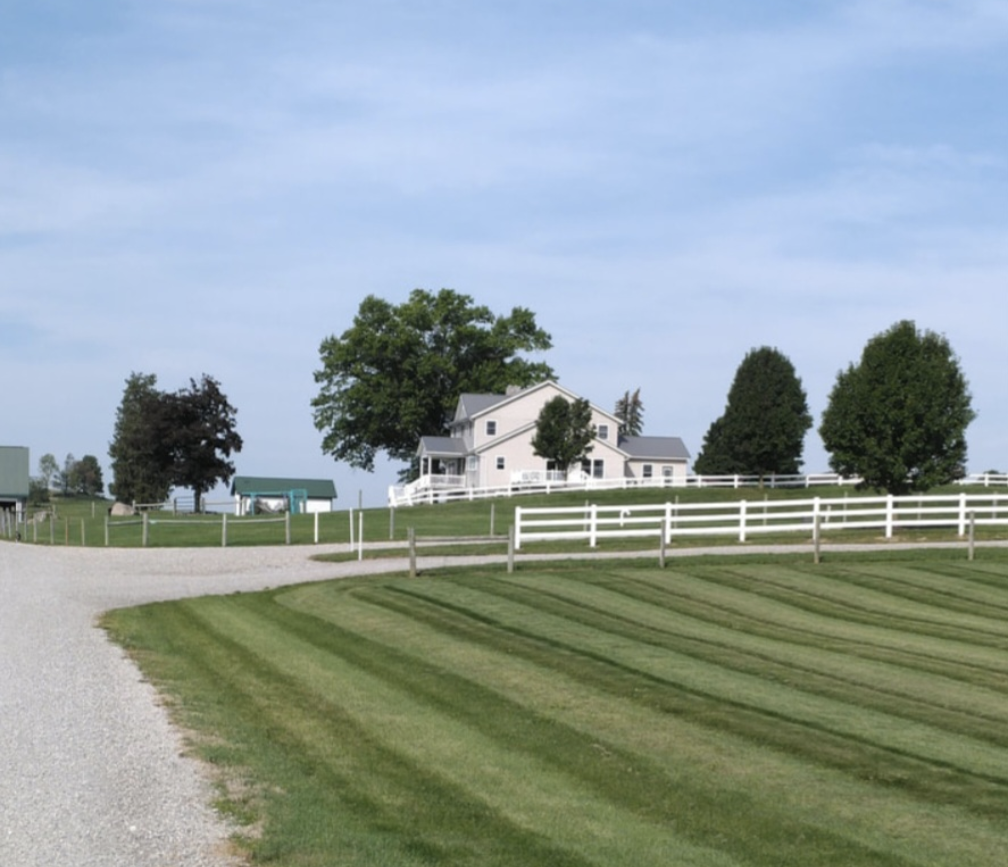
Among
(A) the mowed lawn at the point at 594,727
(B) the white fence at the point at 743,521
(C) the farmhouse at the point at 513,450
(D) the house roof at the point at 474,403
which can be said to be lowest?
(A) the mowed lawn at the point at 594,727

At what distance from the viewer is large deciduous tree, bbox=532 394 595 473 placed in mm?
81312

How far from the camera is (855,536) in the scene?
43.0 metres

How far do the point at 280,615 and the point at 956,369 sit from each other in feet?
123

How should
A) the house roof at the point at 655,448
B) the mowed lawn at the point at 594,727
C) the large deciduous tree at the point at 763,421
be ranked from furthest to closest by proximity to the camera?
1. the house roof at the point at 655,448
2. the large deciduous tree at the point at 763,421
3. the mowed lawn at the point at 594,727

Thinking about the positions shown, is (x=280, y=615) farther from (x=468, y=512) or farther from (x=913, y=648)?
(x=468, y=512)

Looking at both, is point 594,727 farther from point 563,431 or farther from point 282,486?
point 282,486

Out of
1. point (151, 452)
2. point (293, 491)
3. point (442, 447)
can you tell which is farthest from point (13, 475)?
point (442, 447)

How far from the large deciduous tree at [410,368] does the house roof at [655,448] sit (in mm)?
12305

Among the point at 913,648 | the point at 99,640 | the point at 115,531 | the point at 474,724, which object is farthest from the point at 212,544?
the point at 474,724

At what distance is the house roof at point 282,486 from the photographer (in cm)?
10757

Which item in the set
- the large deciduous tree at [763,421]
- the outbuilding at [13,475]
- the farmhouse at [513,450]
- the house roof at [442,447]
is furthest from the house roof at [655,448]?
the outbuilding at [13,475]

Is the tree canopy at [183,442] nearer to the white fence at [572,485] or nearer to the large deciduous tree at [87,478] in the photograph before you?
the white fence at [572,485]

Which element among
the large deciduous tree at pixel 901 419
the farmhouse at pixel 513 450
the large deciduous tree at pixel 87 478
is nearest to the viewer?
the large deciduous tree at pixel 901 419

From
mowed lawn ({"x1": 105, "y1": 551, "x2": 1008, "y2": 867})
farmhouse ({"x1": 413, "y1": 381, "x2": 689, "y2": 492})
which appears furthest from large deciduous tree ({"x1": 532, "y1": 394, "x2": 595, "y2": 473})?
mowed lawn ({"x1": 105, "y1": 551, "x2": 1008, "y2": 867})
